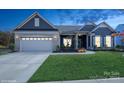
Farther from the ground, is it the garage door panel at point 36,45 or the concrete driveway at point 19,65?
the garage door panel at point 36,45

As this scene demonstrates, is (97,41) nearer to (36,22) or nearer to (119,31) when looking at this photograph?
(119,31)

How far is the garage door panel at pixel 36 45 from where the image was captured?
12.0 m

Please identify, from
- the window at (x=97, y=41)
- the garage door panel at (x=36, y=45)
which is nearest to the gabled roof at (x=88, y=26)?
the window at (x=97, y=41)

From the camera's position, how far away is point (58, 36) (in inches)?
479

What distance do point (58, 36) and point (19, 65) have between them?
6.06ft

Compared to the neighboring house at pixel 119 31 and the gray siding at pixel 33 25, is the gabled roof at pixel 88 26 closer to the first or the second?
the neighboring house at pixel 119 31

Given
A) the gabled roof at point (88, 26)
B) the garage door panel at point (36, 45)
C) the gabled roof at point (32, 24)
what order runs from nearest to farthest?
the gabled roof at point (32, 24) → the gabled roof at point (88, 26) → the garage door panel at point (36, 45)

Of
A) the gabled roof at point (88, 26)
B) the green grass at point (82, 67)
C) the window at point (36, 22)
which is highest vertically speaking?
the window at point (36, 22)

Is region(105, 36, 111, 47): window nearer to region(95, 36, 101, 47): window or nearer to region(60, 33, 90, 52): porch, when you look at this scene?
region(95, 36, 101, 47): window

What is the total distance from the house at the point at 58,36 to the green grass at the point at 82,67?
0.52 m

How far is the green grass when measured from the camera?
10.9m

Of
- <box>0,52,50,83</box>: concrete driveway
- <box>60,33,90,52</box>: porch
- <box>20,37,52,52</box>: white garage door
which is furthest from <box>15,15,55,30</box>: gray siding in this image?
<box>0,52,50,83</box>: concrete driveway

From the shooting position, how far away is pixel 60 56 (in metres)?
11.9

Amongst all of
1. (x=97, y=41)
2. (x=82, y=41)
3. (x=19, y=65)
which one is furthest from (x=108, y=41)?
(x=19, y=65)
